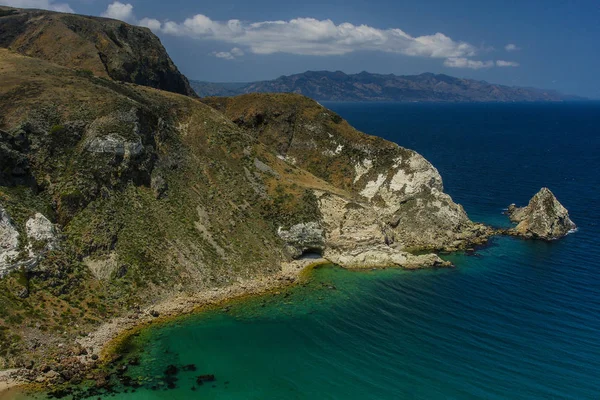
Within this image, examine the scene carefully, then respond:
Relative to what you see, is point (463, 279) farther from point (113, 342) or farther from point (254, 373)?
point (113, 342)

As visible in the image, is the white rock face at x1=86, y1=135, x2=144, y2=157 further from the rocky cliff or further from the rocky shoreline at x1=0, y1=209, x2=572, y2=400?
the rocky cliff

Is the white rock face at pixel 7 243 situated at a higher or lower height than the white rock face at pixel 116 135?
lower

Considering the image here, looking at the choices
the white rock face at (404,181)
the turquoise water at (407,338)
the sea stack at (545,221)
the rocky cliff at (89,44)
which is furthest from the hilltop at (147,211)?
the rocky cliff at (89,44)

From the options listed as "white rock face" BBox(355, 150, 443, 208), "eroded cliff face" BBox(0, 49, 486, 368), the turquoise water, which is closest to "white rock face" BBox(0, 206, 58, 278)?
"eroded cliff face" BBox(0, 49, 486, 368)

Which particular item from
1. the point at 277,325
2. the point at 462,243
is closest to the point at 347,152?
the point at 462,243

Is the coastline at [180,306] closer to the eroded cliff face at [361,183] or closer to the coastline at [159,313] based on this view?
the coastline at [159,313]

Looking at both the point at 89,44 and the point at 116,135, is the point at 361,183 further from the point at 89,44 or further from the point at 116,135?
the point at 89,44
